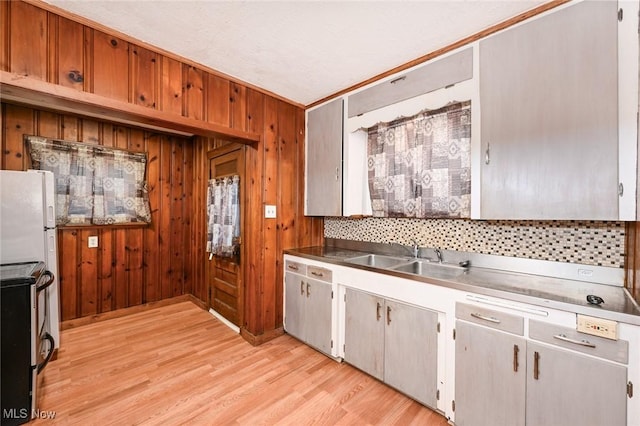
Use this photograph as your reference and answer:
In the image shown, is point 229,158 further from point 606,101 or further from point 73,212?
point 606,101

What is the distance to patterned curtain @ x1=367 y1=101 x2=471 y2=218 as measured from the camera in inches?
76.4

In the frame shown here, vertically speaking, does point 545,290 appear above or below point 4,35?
below

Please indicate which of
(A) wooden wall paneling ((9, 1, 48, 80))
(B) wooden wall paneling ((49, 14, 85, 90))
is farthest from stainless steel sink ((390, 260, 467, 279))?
(A) wooden wall paneling ((9, 1, 48, 80))

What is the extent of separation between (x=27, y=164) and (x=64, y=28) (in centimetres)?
195

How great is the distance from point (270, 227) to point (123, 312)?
2404 mm

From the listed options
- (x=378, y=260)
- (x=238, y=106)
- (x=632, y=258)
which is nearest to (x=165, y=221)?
(x=238, y=106)

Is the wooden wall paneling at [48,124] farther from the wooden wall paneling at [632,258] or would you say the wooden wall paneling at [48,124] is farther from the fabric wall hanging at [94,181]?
the wooden wall paneling at [632,258]

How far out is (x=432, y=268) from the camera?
2.32 m

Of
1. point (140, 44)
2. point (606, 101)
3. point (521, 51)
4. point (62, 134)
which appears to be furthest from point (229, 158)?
point (606, 101)

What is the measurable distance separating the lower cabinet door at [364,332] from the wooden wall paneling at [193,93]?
1.99 metres

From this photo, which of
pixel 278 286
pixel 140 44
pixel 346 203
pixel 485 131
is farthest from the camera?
pixel 278 286

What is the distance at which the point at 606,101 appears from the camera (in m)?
1.40

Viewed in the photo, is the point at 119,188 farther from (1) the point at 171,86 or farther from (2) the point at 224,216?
(1) the point at 171,86

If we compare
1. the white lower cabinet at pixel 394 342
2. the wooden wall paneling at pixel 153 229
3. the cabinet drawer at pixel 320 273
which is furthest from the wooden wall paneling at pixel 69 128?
the white lower cabinet at pixel 394 342
